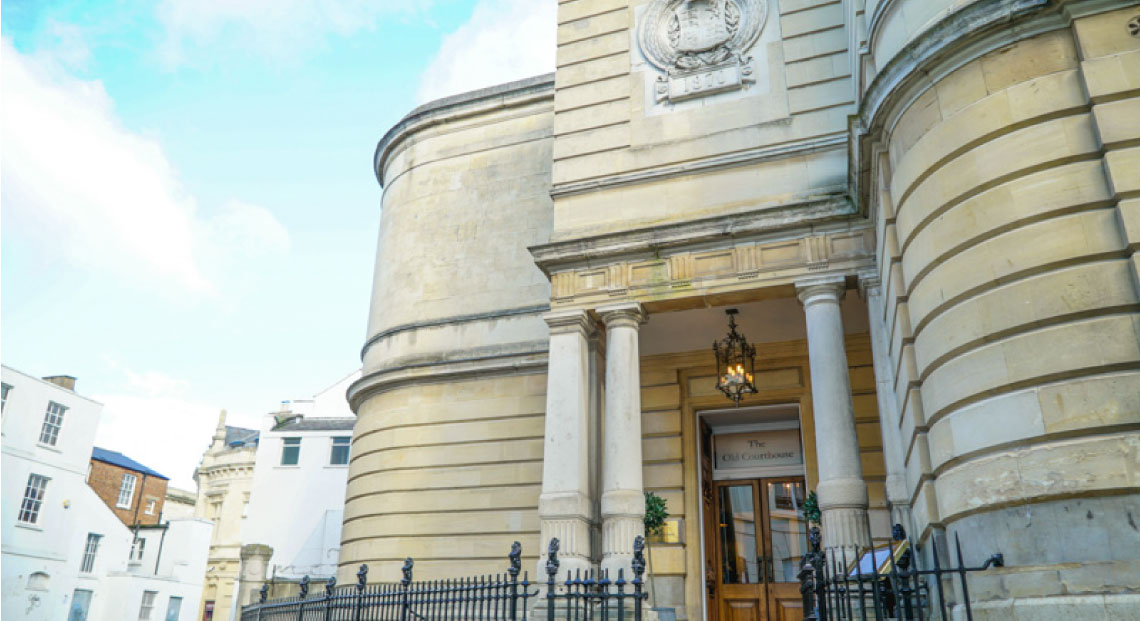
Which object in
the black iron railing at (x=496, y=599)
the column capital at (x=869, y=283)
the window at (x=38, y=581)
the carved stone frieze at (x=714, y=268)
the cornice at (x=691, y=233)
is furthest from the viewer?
the window at (x=38, y=581)

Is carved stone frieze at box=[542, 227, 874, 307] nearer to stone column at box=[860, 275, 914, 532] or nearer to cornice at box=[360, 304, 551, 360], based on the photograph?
stone column at box=[860, 275, 914, 532]

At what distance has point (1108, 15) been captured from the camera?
7453 millimetres

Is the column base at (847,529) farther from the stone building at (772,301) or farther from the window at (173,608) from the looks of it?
the window at (173,608)

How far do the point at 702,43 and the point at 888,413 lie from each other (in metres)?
7.54

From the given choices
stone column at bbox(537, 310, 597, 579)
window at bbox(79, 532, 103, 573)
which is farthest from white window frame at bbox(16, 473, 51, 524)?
stone column at bbox(537, 310, 597, 579)

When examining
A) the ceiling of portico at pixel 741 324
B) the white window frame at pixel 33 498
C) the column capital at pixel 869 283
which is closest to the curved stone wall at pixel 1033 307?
the column capital at pixel 869 283

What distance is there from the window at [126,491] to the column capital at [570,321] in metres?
40.0

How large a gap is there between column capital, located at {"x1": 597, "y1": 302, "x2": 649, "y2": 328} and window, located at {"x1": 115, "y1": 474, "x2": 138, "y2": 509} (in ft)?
134

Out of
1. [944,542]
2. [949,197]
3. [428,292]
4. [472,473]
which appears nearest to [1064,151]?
[949,197]

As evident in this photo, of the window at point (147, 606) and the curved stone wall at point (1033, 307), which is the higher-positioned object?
the curved stone wall at point (1033, 307)

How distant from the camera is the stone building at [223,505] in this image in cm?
4722

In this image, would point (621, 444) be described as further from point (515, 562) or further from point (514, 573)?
point (514, 573)

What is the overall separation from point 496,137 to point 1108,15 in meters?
13.9

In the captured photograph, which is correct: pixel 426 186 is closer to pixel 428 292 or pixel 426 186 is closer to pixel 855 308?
pixel 428 292
